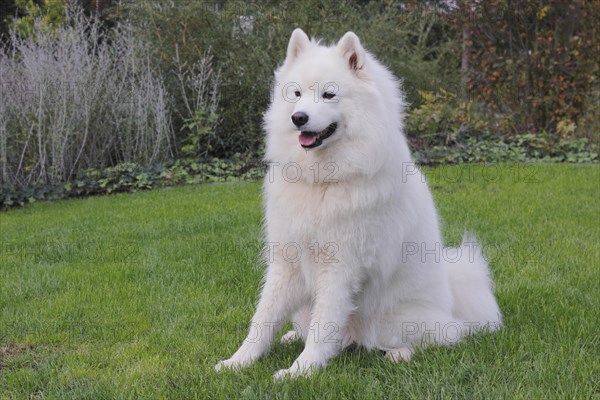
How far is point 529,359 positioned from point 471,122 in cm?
726

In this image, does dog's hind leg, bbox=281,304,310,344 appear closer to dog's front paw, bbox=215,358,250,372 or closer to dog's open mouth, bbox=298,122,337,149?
dog's front paw, bbox=215,358,250,372

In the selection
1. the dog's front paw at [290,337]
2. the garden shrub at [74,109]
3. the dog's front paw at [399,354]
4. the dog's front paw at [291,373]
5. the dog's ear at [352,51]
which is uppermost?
the dog's ear at [352,51]

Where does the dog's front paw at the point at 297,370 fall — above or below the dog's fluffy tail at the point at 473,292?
below

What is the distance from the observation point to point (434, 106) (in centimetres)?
927

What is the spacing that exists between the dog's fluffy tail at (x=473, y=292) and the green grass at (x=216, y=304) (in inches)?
5.7

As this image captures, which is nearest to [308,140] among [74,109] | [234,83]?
[74,109]

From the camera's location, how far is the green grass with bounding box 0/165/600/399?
2.45 m

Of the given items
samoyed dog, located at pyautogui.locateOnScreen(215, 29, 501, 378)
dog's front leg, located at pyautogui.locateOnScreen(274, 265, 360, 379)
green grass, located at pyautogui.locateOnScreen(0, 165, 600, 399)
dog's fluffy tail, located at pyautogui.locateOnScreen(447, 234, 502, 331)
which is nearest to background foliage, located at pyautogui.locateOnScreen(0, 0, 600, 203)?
green grass, located at pyautogui.locateOnScreen(0, 165, 600, 399)

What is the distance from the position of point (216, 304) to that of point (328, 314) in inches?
44.4

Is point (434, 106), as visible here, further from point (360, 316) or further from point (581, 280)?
point (360, 316)

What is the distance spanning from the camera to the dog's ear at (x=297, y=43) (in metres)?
2.88

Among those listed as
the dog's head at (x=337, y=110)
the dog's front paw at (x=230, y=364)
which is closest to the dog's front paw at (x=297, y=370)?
the dog's front paw at (x=230, y=364)

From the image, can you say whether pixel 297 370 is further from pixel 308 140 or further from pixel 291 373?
pixel 308 140

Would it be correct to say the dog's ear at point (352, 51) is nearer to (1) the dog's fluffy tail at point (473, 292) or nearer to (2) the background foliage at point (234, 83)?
(1) the dog's fluffy tail at point (473, 292)
